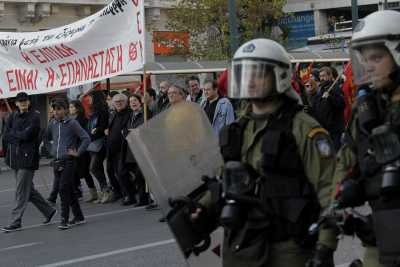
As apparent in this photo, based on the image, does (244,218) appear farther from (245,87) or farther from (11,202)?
(11,202)

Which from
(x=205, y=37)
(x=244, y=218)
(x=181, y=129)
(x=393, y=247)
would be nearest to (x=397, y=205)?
(x=393, y=247)

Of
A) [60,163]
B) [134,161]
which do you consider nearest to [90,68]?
[134,161]

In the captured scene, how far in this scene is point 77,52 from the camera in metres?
11.7

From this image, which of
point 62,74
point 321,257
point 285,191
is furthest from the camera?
point 62,74

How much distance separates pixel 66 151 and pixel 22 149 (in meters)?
0.57

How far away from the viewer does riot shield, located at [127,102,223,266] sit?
4.15 metres

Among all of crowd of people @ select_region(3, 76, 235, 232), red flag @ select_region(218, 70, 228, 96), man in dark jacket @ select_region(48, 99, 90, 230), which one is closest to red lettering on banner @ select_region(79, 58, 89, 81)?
crowd of people @ select_region(3, 76, 235, 232)

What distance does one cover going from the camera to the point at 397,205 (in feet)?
10.7

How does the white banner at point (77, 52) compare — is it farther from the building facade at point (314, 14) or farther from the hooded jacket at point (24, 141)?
the building facade at point (314, 14)

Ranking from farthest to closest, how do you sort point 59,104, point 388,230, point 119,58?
point 119,58 → point 59,104 → point 388,230

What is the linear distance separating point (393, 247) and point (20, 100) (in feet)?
25.3

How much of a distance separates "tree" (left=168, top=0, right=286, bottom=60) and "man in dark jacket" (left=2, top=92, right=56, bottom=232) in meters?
19.4

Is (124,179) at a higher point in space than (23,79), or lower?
lower

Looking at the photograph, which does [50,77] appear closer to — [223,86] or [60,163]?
[60,163]
